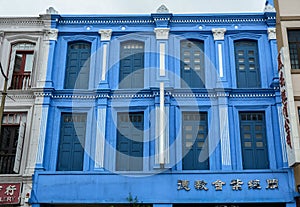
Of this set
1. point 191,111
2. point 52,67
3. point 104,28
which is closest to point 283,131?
point 191,111

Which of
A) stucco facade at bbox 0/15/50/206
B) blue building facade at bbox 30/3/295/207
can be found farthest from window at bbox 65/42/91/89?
stucco facade at bbox 0/15/50/206

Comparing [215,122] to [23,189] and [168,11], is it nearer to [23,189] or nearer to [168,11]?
[168,11]

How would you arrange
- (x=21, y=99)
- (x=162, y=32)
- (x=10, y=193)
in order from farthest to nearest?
(x=162, y=32), (x=21, y=99), (x=10, y=193)

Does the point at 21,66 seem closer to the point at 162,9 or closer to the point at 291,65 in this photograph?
the point at 162,9

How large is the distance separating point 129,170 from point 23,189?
3.95 m

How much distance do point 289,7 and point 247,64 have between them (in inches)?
119

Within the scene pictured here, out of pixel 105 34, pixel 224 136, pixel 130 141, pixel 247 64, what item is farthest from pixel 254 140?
pixel 105 34

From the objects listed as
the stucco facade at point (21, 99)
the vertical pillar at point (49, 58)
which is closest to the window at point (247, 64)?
the vertical pillar at point (49, 58)

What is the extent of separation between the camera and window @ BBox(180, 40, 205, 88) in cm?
1575

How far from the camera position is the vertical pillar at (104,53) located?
614 inches

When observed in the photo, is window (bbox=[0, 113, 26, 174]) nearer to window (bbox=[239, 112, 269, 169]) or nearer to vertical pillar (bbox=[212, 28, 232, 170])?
vertical pillar (bbox=[212, 28, 232, 170])

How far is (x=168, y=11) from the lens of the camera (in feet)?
54.2

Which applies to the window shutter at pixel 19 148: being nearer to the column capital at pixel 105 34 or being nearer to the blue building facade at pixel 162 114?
the blue building facade at pixel 162 114

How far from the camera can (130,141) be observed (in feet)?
49.2
